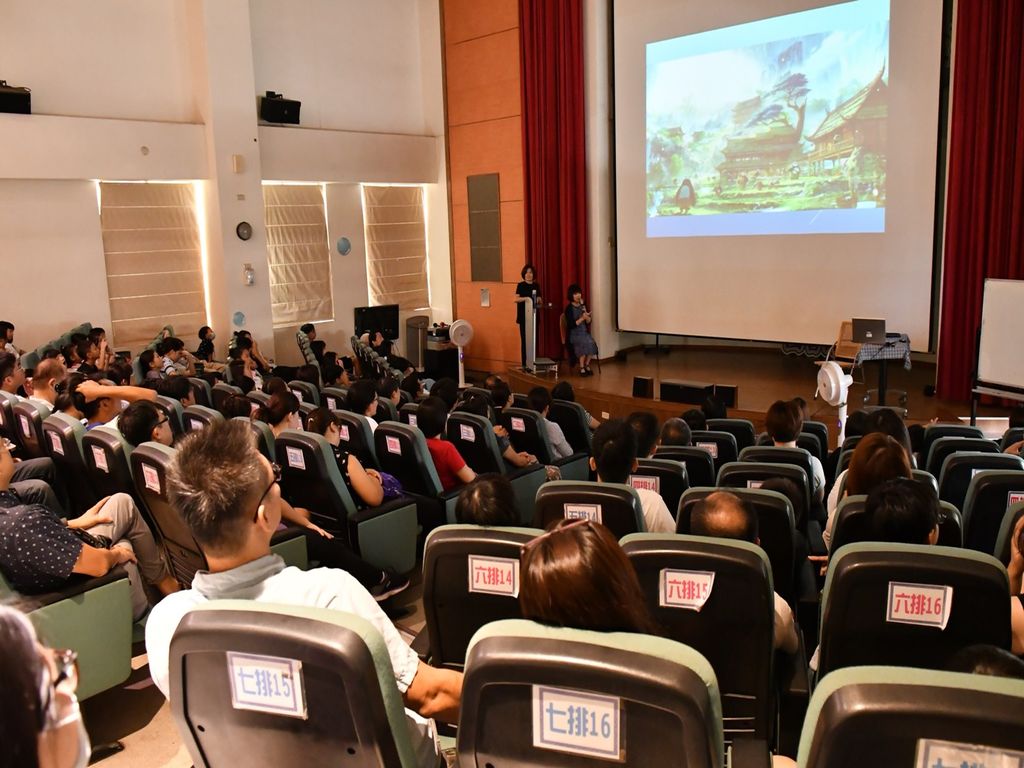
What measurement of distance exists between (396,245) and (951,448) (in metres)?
9.06

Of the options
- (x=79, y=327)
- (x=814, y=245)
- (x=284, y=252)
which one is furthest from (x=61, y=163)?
(x=814, y=245)

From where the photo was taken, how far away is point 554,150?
10422 millimetres

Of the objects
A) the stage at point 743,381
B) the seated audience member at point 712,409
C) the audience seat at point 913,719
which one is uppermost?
the audience seat at point 913,719

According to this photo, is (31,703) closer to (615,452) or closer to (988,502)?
(615,452)

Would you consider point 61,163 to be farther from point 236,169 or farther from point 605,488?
point 605,488

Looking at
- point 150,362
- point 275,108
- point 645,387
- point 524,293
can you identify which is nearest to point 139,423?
point 150,362

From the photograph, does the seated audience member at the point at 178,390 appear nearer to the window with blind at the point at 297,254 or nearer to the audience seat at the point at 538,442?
the audience seat at the point at 538,442

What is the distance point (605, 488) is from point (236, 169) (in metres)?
8.26

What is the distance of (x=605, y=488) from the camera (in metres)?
2.63

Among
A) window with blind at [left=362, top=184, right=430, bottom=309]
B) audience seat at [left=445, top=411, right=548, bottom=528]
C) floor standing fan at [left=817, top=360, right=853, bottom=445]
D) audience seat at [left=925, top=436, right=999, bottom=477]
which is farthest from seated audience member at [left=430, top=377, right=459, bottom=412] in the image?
window with blind at [left=362, top=184, right=430, bottom=309]

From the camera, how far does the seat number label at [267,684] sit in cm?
136

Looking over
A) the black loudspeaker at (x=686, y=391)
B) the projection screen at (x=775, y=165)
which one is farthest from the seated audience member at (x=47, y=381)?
the projection screen at (x=775, y=165)

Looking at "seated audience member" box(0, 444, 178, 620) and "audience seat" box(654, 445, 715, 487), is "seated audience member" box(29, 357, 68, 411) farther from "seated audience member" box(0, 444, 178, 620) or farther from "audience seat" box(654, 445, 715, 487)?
"audience seat" box(654, 445, 715, 487)

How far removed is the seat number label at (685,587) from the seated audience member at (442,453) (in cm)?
246
